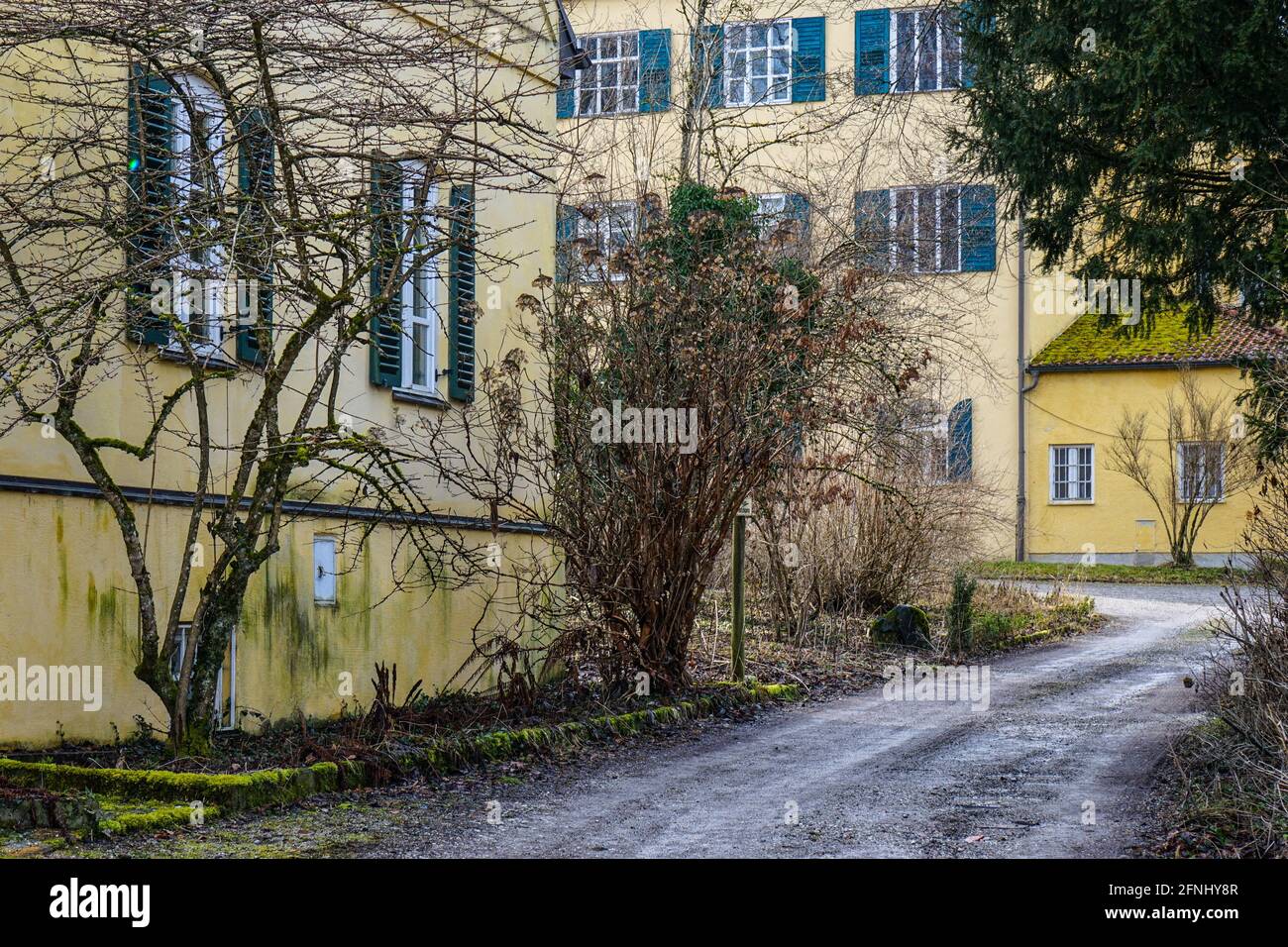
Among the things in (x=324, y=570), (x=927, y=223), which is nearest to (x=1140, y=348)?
(x=927, y=223)

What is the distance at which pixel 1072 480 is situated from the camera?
100ft

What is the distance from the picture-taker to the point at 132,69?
8.91 meters

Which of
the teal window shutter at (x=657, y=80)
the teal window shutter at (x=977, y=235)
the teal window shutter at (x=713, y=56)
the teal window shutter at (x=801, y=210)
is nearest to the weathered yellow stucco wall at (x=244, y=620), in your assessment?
the teal window shutter at (x=801, y=210)

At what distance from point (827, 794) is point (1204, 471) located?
2154 centimetres

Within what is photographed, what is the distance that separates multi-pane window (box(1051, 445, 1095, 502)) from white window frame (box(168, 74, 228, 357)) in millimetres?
23243

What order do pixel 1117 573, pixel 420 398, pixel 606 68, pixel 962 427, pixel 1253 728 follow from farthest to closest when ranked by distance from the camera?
pixel 962 427
pixel 606 68
pixel 1117 573
pixel 420 398
pixel 1253 728

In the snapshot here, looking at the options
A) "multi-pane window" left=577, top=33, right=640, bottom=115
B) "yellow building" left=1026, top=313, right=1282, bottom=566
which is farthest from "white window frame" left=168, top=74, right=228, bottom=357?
"yellow building" left=1026, top=313, right=1282, bottom=566

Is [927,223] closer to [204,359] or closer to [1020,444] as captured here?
[1020,444]

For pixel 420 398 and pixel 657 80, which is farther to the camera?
pixel 657 80

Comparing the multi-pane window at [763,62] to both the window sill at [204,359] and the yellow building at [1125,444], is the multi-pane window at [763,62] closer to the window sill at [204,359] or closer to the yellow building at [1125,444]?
the yellow building at [1125,444]

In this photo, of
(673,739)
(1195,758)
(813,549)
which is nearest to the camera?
(1195,758)
